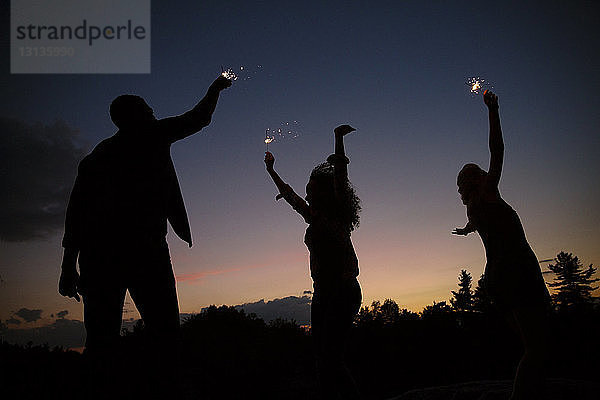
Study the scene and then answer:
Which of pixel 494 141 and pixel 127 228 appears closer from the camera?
pixel 127 228

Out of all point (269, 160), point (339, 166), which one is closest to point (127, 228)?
point (339, 166)

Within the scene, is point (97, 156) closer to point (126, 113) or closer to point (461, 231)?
point (126, 113)

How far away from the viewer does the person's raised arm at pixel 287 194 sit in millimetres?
4055

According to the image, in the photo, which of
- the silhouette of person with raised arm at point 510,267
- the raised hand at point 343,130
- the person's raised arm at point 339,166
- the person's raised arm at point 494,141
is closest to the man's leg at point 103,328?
the person's raised arm at point 339,166

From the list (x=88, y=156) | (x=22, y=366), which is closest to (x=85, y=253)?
(x=88, y=156)

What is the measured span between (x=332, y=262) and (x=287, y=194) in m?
1.00

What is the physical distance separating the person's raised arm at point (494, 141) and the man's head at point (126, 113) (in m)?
2.75

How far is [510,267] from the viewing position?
323 cm

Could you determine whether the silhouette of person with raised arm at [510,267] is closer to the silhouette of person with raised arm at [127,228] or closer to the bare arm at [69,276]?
the silhouette of person with raised arm at [127,228]

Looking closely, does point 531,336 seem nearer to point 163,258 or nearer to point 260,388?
point 163,258

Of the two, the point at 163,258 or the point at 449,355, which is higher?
the point at 163,258

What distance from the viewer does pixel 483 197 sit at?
3.48 m

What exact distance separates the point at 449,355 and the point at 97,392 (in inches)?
253

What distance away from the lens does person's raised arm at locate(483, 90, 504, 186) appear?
334cm
